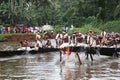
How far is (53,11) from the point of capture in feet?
204

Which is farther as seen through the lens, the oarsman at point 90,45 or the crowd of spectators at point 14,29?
the crowd of spectators at point 14,29

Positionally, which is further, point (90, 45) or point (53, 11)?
point (53, 11)

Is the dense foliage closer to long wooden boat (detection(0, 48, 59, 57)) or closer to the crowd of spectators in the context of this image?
the crowd of spectators

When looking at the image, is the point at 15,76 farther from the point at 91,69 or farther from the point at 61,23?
the point at 61,23

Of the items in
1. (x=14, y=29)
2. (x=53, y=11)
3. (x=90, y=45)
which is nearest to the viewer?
(x=90, y=45)

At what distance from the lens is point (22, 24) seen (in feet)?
165

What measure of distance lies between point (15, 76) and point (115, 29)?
34.4 m

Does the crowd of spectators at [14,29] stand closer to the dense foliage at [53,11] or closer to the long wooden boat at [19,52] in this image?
the dense foliage at [53,11]

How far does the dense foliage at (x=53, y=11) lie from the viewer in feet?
15.1

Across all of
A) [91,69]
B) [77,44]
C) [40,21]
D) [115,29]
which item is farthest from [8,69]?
[40,21]

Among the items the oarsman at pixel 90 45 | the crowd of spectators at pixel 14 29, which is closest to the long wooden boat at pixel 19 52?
the oarsman at pixel 90 45

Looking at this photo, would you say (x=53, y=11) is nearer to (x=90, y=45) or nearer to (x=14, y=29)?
(x=14, y=29)

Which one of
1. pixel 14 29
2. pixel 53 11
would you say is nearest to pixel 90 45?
pixel 14 29

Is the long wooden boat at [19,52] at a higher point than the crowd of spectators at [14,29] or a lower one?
higher
